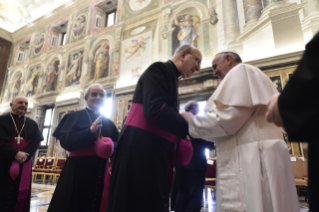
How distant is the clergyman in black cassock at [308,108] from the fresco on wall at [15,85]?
16.8 meters

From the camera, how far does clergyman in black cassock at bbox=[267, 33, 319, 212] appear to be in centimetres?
55

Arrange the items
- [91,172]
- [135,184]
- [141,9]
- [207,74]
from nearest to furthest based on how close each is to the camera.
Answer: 1. [135,184]
2. [91,172]
3. [207,74]
4. [141,9]

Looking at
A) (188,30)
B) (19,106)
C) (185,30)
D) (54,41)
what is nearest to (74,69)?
(54,41)

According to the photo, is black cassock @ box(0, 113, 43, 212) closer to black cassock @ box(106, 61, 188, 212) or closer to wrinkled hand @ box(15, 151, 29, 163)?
wrinkled hand @ box(15, 151, 29, 163)

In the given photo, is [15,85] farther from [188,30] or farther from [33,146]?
[33,146]

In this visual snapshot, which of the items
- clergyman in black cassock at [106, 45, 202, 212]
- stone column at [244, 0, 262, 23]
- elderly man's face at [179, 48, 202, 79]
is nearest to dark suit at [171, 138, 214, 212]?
elderly man's face at [179, 48, 202, 79]

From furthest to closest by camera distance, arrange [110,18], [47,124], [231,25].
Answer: [47,124] → [110,18] → [231,25]

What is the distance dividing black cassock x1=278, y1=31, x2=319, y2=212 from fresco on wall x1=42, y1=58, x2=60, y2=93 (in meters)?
13.4

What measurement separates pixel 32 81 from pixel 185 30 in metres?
10.4

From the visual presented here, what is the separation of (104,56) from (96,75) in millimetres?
1052

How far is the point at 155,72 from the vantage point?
134 cm

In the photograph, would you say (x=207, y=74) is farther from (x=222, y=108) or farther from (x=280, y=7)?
(x=222, y=108)

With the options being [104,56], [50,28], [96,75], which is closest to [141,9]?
[104,56]

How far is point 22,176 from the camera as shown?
260cm
